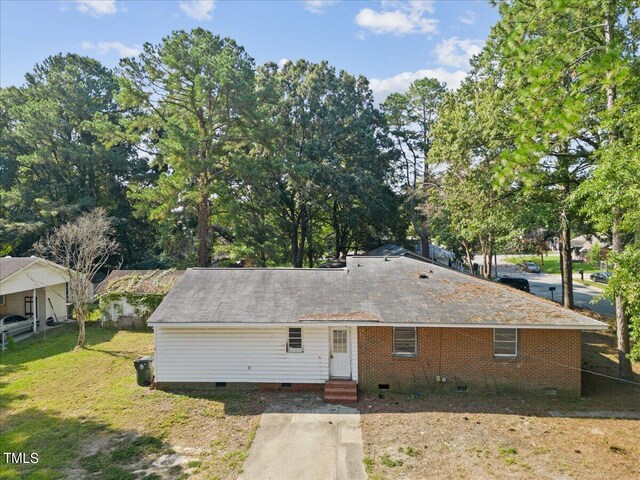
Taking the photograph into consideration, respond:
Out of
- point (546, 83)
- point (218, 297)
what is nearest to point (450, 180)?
point (218, 297)

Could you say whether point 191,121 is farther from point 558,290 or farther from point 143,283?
point 558,290

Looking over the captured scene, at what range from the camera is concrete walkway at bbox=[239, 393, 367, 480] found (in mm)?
9180

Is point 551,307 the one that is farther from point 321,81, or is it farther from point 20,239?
point 20,239

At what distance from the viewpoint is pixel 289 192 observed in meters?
37.6

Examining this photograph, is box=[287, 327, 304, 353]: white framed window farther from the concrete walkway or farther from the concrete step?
the concrete walkway

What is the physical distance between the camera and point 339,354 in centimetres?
1402

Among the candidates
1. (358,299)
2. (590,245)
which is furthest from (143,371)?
(590,245)

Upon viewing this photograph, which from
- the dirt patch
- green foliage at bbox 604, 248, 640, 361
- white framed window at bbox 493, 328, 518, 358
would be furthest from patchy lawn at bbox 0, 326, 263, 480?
green foliage at bbox 604, 248, 640, 361

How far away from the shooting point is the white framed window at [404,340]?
13680 mm

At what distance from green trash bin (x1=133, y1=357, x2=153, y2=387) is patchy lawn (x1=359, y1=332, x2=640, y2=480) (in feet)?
26.4

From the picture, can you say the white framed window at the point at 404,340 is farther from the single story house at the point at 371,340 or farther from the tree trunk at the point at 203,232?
the tree trunk at the point at 203,232

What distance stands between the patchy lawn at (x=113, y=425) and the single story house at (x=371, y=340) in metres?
1.35

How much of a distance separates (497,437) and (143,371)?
39.6ft

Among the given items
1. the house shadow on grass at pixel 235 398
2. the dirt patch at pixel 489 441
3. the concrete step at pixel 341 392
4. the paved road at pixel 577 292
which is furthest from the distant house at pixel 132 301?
the paved road at pixel 577 292
